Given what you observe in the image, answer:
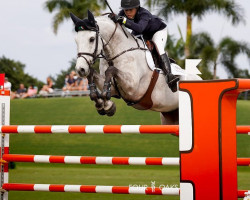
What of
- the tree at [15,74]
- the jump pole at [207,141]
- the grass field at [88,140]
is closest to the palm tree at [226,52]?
the grass field at [88,140]

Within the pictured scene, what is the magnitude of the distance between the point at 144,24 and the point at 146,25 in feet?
0.20

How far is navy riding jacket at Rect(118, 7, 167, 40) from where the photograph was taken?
232 inches

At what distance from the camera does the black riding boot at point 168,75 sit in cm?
624

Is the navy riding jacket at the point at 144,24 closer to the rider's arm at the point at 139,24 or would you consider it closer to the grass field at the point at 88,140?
the rider's arm at the point at 139,24

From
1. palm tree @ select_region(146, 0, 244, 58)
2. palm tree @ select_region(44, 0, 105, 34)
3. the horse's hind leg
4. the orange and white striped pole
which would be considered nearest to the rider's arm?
the horse's hind leg

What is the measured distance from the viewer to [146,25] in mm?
6000

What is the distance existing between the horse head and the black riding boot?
0.95 m

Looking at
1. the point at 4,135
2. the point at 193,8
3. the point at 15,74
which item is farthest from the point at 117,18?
the point at 15,74

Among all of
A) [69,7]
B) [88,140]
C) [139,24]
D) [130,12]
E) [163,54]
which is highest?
[69,7]

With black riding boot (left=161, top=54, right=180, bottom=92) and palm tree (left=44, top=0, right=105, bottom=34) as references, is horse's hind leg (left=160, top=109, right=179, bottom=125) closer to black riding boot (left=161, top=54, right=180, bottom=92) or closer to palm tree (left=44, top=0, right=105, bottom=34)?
black riding boot (left=161, top=54, right=180, bottom=92)

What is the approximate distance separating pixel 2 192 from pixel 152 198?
1.75 metres

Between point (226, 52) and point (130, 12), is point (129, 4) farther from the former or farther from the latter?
point (226, 52)

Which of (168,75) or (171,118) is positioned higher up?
(168,75)

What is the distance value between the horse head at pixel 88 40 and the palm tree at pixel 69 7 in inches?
945
